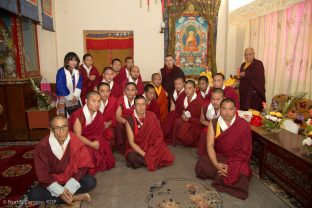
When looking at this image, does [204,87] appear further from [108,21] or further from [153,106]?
[108,21]

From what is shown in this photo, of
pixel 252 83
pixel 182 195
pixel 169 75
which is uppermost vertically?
pixel 169 75

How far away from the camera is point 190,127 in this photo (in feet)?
A: 12.9

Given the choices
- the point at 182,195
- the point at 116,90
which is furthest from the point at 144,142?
the point at 116,90

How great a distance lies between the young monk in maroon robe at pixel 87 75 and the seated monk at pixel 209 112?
218cm

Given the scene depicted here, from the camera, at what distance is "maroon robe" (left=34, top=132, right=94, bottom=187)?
2.23 m

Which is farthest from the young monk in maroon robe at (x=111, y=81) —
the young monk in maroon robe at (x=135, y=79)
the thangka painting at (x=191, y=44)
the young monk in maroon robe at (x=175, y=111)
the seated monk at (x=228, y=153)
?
the thangka painting at (x=191, y=44)

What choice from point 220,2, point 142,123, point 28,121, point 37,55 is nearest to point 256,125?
point 142,123

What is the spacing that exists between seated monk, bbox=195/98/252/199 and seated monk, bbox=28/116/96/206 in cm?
133

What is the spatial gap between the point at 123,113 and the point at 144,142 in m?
0.85

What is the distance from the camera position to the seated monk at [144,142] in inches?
123

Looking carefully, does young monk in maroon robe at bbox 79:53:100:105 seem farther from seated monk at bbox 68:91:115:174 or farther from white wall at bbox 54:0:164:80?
seated monk at bbox 68:91:115:174

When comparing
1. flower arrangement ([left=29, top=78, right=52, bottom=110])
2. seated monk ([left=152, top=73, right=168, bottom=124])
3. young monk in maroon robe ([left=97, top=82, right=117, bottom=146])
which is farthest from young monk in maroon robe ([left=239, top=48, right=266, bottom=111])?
flower arrangement ([left=29, top=78, right=52, bottom=110])

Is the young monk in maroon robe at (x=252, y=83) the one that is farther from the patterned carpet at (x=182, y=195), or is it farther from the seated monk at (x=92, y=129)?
the seated monk at (x=92, y=129)

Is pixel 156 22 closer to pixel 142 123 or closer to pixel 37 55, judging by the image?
pixel 37 55
